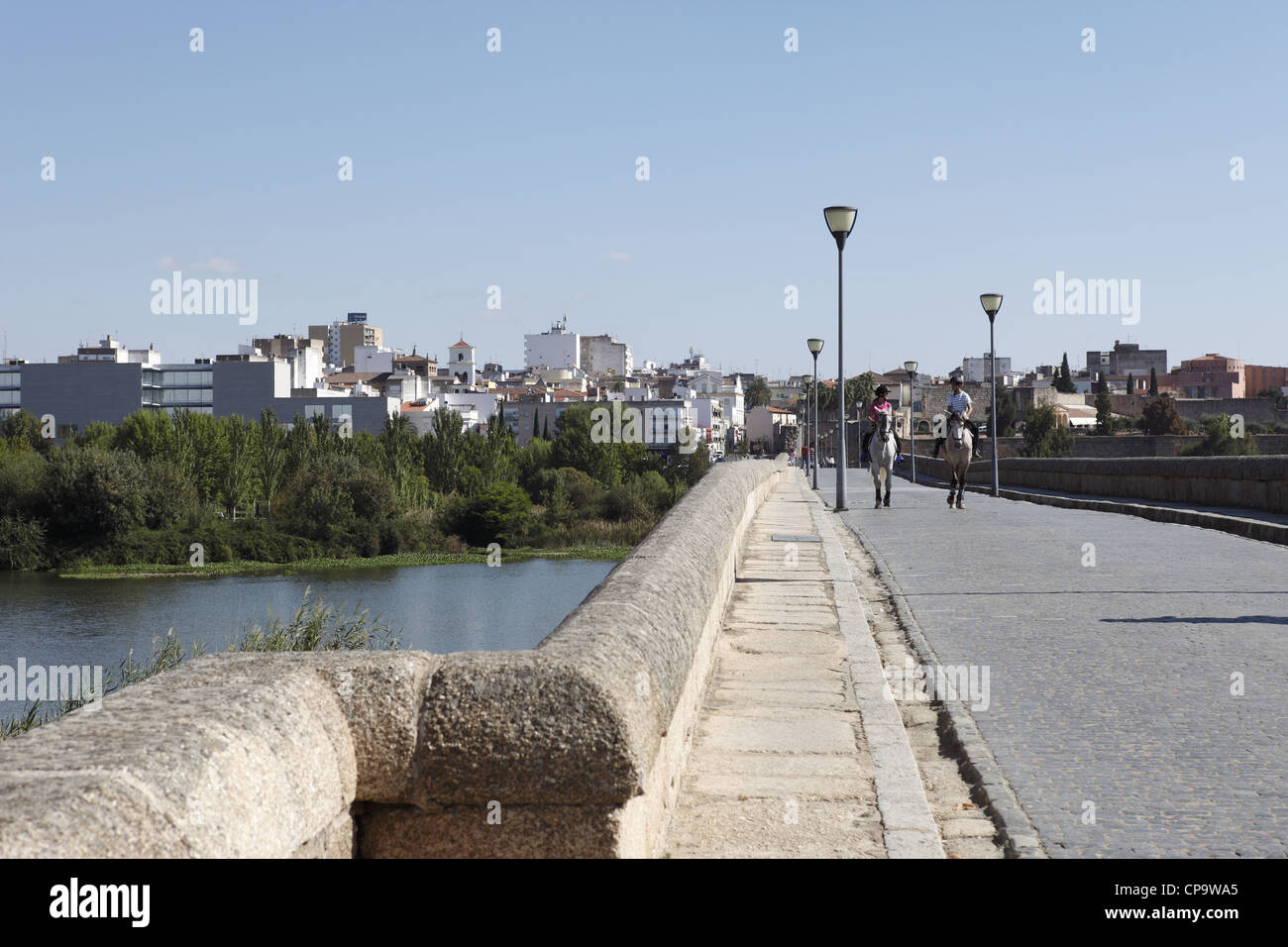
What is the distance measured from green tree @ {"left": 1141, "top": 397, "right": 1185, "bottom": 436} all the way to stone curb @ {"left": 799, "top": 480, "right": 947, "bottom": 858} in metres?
101

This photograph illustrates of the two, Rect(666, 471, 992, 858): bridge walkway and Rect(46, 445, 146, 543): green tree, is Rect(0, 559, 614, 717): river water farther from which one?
Rect(666, 471, 992, 858): bridge walkway

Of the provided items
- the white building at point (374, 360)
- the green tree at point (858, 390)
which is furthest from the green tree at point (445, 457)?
the white building at point (374, 360)

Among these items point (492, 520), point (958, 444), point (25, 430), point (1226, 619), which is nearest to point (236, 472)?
point (492, 520)

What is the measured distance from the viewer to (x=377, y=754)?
2984 millimetres

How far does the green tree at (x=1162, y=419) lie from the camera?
100750 mm

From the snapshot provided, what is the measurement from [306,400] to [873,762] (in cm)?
13526

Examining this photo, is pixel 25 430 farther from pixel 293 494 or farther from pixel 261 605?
pixel 261 605

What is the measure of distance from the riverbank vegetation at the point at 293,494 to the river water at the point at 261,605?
6774 mm

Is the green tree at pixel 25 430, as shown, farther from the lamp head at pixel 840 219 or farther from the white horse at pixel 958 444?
the white horse at pixel 958 444

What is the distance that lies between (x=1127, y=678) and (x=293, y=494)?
86.9 meters

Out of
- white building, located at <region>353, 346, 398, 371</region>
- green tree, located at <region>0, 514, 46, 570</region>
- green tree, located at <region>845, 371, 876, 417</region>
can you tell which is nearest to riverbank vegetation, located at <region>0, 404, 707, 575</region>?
green tree, located at <region>0, 514, 46, 570</region>

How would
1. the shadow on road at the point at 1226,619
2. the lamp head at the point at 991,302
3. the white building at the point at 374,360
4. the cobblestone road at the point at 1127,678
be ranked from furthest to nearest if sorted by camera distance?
the white building at the point at 374,360 < the lamp head at the point at 991,302 < the shadow on road at the point at 1226,619 < the cobblestone road at the point at 1127,678

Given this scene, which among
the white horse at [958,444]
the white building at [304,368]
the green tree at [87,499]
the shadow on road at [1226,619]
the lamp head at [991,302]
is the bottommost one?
the green tree at [87,499]

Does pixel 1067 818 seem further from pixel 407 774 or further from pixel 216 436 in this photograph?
pixel 216 436
